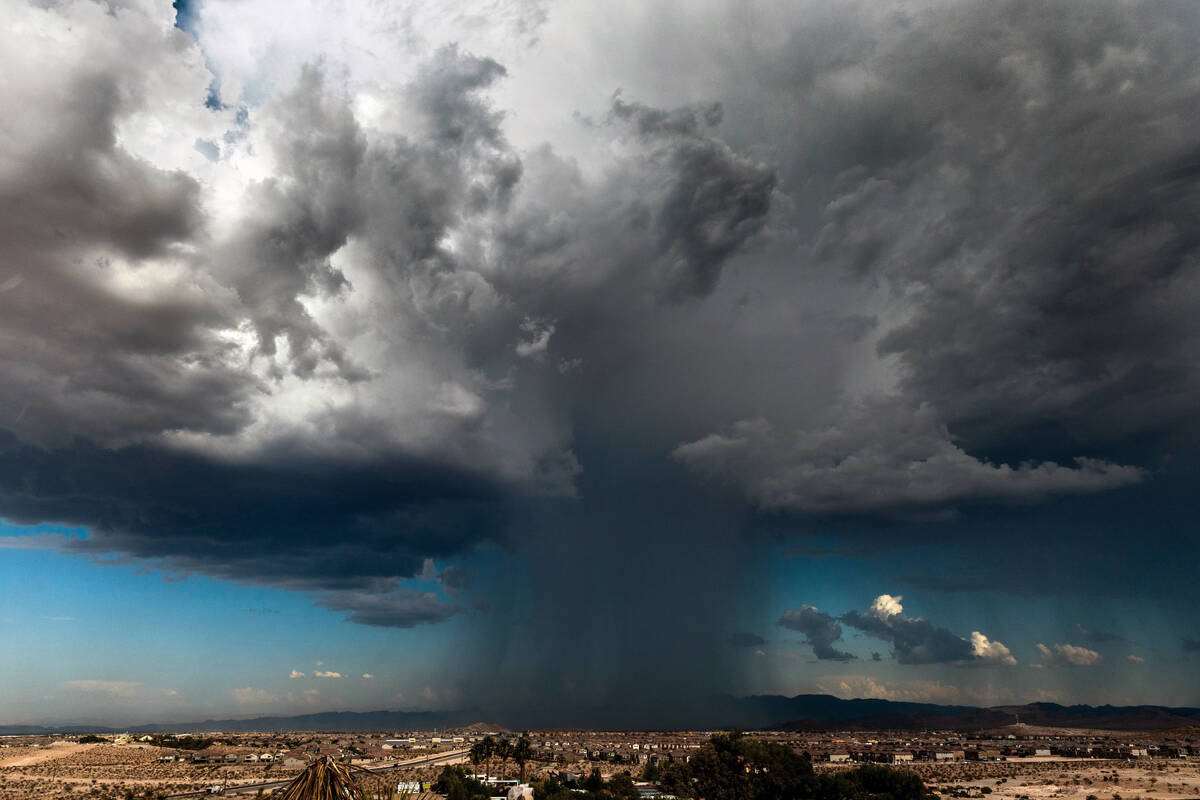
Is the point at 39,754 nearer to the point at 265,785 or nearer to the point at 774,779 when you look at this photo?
the point at 265,785

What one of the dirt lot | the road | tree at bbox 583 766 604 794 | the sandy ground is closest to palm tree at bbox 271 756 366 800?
the road

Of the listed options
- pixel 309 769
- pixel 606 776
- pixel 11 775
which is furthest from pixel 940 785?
pixel 11 775

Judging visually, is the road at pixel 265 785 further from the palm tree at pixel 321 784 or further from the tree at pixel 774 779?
the palm tree at pixel 321 784

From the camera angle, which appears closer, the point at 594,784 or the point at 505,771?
the point at 594,784

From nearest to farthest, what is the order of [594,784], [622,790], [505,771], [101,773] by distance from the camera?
[622,790], [594,784], [101,773], [505,771]

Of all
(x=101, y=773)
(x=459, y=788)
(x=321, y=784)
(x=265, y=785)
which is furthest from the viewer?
(x=101, y=773)

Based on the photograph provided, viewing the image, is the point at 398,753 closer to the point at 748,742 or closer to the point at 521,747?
the point at 521,747

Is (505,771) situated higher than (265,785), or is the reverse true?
(265,785)

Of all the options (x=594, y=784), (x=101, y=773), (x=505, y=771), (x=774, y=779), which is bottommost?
(x=505, y=771)

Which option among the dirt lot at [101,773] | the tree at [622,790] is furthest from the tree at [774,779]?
the dirt lot at [101,773]

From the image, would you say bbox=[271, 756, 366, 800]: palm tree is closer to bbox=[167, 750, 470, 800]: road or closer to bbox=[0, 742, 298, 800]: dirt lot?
bbox=[167, 750, 470, 800]: road

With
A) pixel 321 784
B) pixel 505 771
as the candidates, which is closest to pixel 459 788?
pixel 505 771
